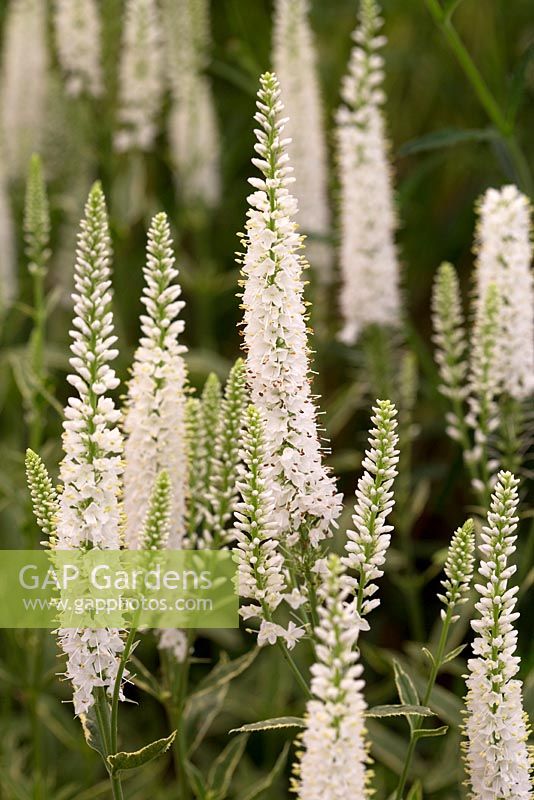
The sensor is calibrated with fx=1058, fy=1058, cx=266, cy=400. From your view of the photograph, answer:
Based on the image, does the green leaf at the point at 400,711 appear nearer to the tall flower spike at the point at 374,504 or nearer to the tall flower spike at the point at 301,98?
the tall flower spike at the point at 374,504

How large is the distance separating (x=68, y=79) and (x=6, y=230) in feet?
2.04

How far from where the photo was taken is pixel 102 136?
12.3 feet

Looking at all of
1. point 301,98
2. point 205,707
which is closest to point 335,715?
point 205,707

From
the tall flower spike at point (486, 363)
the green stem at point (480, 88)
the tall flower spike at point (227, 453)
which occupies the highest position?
the green stem at point (480, 88)

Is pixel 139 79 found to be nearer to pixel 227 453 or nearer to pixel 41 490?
pixel 227 453

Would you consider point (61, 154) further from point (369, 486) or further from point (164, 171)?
point (369, 486)

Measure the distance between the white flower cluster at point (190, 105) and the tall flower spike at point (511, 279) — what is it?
1.63m

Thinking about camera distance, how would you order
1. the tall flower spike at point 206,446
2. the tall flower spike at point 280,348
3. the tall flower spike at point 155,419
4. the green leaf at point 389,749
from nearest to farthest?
the tall flower spike at point 280,348 < the tall flower spike at point 155,419 < the tall flower spike at point 206,446 < the green leaf at point 389,749

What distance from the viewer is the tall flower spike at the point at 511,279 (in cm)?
247

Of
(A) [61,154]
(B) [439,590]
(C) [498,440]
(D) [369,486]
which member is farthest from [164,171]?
(D) [369,486]

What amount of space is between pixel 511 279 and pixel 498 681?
1163 millimetres

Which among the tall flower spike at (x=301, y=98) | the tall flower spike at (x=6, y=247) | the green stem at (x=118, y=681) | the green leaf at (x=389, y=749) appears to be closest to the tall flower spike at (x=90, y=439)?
the green stem at (x=118, y=681)

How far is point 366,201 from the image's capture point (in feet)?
10.00

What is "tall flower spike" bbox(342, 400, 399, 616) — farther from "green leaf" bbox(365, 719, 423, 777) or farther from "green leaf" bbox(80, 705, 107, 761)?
"green leaf" bbox(365, 719, 423, 777)
